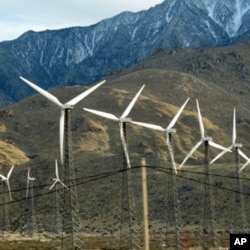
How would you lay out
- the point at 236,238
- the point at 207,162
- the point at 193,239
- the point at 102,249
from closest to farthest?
the point at 236,238
the point at 207,162
the point at 102,249
the point at 193,239

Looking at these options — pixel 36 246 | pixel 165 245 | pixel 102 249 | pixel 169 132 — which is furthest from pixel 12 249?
pixel 169 132

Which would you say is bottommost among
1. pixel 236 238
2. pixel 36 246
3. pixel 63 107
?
pixel 236 238

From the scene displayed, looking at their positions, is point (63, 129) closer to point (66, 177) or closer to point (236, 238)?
point (66, 177)

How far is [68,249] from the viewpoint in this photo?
16625 centimetres

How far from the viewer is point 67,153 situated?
8475 cm

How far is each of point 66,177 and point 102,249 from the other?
7332cm

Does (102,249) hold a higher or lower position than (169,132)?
lower

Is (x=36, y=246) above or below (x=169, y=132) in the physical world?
below

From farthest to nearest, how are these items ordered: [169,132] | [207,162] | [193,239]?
1. [193,239]
2. [169,132]
3. [207,162]

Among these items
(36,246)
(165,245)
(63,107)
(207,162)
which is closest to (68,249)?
(36,246)

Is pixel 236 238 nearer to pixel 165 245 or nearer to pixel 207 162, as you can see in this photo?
pixel 207 162

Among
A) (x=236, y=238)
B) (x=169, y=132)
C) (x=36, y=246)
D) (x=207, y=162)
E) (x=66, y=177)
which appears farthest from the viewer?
(x=36, y=246)

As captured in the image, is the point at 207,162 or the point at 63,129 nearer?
the point at 63,129

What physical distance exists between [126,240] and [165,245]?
3489 centimetres
